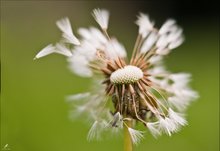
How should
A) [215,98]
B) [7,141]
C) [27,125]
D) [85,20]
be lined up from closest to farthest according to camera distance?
[7,141], [27,125], [215,98], [85,20]

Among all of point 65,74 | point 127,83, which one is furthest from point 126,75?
point 65,74

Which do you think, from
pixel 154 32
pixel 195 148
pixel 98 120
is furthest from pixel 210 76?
pixel 98 120

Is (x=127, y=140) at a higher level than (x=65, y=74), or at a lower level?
lower

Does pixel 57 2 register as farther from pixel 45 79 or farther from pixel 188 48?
pixel 45 79

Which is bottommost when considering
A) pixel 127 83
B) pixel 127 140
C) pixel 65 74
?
pixel 127 140

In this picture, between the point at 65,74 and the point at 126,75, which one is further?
the point at 65,74

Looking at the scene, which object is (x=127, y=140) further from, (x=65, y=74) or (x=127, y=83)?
(x=65, y=74)

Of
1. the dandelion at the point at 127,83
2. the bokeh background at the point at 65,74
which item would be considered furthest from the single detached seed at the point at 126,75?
the bokeh background at the point at 65,74
